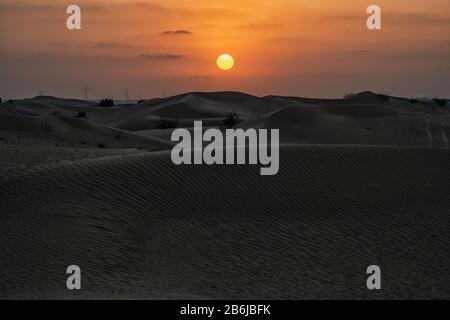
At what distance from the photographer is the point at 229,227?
13906mm

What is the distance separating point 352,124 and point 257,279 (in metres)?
31.2

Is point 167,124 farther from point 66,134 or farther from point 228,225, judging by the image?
point 228,225

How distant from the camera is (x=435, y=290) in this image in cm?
1099

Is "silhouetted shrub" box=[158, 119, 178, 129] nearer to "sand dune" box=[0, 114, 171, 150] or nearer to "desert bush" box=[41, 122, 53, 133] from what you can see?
"sand dune" box=[0, 114, 171, 150]

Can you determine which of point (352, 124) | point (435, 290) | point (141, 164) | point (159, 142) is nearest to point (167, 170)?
point (141, 164)

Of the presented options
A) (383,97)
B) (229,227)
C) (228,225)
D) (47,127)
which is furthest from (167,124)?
(229,227)

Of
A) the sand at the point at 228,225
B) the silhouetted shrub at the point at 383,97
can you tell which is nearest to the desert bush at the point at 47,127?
the sand at the point at 228,225

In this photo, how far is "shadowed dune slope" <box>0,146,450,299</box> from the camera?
1069 centimetres

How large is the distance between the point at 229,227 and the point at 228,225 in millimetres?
137

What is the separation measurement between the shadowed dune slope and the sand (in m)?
0.03

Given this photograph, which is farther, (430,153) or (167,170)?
(430,153)

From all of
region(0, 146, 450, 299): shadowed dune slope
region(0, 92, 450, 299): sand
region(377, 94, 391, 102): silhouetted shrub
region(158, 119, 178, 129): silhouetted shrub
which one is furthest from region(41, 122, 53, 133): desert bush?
region(377, 94, 391, 102): silhouetted shrub

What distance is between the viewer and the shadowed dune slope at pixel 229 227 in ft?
35.1
